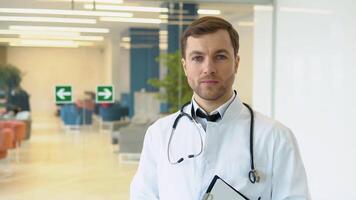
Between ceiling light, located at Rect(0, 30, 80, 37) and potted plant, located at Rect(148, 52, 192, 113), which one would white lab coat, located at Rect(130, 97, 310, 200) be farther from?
potted plant, located at Rect(148, 52, 192, 113)

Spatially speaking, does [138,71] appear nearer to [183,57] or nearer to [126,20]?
[126,20]

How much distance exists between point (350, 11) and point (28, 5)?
3.91 m

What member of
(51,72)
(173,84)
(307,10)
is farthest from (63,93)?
(307,10)

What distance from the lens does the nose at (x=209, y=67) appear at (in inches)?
58.0

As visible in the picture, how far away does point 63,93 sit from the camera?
6.32m

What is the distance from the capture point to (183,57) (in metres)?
1.59

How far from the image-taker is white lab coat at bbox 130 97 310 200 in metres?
1.49

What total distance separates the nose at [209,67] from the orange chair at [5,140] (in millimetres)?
5673

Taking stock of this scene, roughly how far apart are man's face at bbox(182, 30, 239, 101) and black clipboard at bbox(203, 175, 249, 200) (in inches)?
10.9

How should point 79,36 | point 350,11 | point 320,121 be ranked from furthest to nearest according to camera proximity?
1. point 79,36
2. point 320,121
3. point 350,11

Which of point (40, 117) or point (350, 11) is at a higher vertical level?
point (350, 11)

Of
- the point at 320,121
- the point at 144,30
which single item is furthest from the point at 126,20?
the point at 320,121

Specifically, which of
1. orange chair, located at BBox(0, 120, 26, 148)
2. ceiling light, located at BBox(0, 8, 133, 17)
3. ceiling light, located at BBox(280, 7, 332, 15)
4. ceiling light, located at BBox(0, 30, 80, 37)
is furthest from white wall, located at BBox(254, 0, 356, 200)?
orange chair, located at BBox(0, 120, 26, 148)

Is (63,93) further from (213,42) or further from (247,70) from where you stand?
(213,42)
